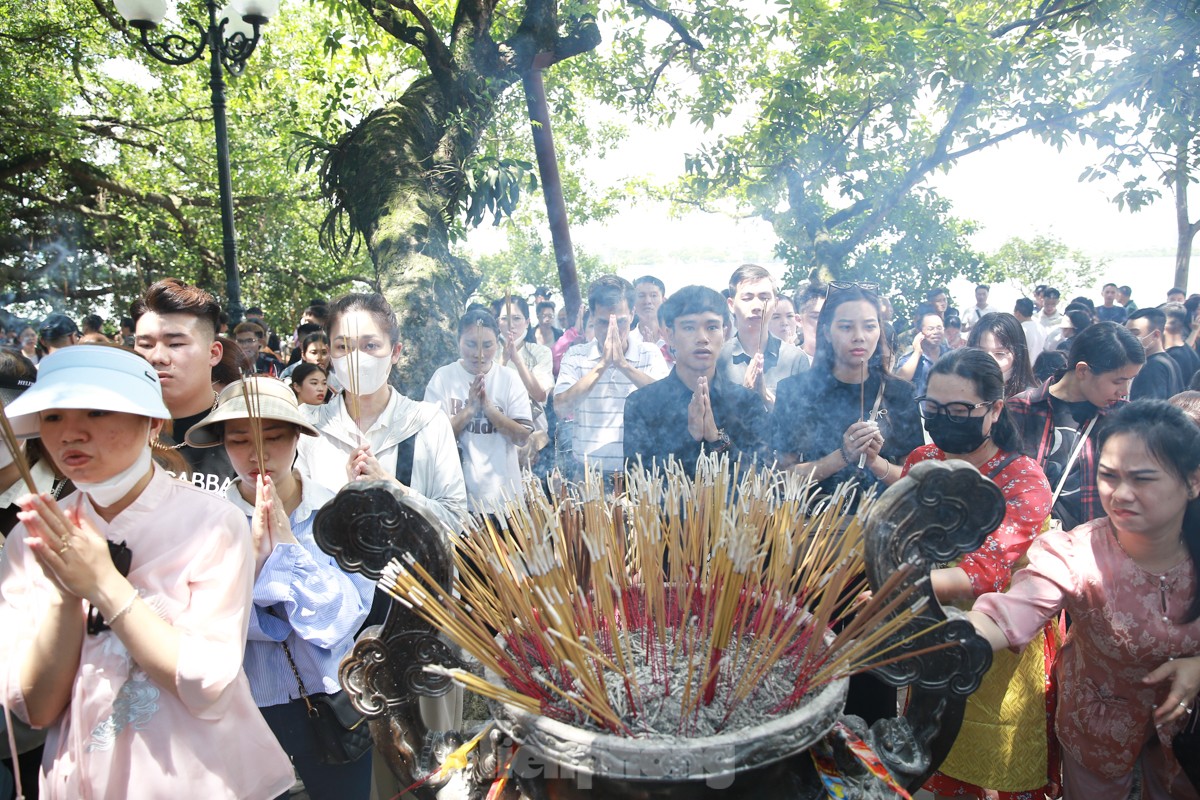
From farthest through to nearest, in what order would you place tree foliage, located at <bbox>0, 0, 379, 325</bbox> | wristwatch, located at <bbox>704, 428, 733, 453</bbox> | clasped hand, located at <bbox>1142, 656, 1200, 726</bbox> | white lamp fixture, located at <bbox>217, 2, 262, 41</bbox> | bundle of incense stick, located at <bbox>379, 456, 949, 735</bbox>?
1. tree foliage, located at <bbox>0, 0, 379, 325</bbox>
2. white lamp fixture, located at <bbox>217, 2, 262, 41</bbox>
3. wristwatch, located at <bbox>704, 428, 733, 453</bbox>
4. clasped hand, located at <bbox>1142, 656, 1200, 726</bbox>
5. bundle of incense stick, located at <bbox>379, 456, 949, 735</bbox>

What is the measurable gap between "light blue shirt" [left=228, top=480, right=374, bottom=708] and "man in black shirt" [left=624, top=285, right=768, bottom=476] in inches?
51.6

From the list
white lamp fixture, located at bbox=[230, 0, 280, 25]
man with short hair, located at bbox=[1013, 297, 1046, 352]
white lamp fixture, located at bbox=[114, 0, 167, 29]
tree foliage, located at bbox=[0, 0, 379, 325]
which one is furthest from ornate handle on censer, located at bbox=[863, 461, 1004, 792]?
tree foliage, located at bbox=[0, 0, 379, 325]

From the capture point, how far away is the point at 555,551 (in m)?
1.51

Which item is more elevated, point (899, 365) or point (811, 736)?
point (899, 365)

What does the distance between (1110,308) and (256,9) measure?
10.5 m

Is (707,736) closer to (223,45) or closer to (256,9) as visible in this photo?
(256,9)

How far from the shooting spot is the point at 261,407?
217 cm

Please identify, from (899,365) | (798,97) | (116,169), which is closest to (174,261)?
(116,169)

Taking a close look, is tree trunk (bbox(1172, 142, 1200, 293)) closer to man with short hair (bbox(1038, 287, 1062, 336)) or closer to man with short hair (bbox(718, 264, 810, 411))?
man with short hair (bbox(1038, 287, 1062, 336))

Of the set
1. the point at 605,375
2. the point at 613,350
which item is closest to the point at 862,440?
the point at 613,350

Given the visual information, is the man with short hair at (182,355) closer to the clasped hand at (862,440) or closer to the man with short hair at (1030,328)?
the clasped hand at (862,440)

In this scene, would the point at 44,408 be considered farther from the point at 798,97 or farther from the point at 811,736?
the point at 798,97

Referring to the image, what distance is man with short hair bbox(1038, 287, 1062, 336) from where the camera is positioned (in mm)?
10070

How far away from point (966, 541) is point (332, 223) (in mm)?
6290
